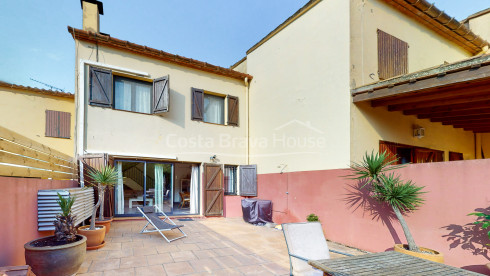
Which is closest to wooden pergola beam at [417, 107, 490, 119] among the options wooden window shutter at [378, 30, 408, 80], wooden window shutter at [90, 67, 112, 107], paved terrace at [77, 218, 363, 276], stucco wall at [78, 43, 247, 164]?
wooden window shutter at [378, 30, 408, 80]

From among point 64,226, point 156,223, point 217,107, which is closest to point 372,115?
point 217,107

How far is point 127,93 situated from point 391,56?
7555mm

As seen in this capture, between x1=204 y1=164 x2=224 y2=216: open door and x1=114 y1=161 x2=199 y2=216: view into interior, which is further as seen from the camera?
x1=204 y1=164 x2=224 y2=216: open door

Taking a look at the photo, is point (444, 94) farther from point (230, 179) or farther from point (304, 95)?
point (230, 179)

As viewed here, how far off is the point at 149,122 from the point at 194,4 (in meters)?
11.7

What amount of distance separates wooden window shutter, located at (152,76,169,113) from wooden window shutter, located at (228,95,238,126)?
2.45 meters

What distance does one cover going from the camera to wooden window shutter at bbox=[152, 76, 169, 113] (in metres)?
7.81

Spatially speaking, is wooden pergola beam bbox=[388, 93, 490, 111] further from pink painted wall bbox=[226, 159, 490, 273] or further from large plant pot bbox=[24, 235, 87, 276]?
large plant pot bbox=[24, 235, 87, 276]

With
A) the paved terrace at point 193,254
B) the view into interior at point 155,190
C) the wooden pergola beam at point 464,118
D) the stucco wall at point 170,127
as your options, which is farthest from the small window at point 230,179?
the wooden pergola beam at point 464,118

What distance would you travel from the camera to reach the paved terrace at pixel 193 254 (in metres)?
3.87

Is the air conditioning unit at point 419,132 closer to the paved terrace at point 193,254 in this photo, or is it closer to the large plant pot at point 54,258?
the paved terrace at point 193,254

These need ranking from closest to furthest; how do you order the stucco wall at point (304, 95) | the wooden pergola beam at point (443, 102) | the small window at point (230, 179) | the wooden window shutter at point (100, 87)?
the wooden pergola beam at point (443, 102) → the stucco wall at point (304, 95) → the wooden window shutter at point (100, 87) → the small window at point (230, 179)

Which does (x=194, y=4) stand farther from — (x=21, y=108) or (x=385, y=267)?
(x=385, y=267)

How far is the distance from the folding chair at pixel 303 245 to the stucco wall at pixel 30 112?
797cm
